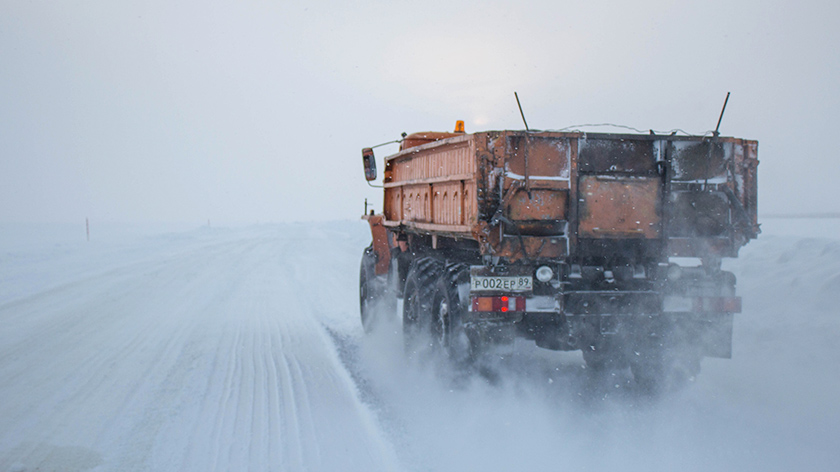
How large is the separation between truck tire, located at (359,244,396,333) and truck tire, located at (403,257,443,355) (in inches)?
65.3

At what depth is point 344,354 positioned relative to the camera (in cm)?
735

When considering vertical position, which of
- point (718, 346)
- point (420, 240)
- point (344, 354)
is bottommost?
point (344, 354)

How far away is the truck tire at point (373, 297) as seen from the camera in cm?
895

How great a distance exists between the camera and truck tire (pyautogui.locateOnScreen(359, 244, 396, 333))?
8.95m

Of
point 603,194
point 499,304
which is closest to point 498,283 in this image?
point 499,304

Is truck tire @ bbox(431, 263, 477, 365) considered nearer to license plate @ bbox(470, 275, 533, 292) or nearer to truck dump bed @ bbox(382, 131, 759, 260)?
license plate @ bbox(470, 275, 533, 292)

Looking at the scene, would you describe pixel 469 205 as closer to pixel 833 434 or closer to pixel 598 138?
pixel 598 138

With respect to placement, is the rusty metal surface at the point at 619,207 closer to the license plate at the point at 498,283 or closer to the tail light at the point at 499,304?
the license plate at the point at 498,283

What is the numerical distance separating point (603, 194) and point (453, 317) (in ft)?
5.66

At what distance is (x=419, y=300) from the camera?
6.60 m

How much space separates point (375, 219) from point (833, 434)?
655cm

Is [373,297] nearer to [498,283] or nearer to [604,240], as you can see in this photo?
[498,283]

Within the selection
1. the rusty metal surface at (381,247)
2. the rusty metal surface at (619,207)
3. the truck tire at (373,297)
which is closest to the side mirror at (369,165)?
the rusty metal surface at (381,247)

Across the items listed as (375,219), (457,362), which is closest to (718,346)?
(457,362)
